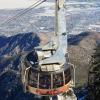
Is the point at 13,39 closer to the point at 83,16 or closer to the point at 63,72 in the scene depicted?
the point at 63,72

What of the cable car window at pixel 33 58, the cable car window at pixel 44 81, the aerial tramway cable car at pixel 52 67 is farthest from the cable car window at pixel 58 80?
the cable car window at pixel 33 58

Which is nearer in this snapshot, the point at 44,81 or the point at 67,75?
the point at 44,81

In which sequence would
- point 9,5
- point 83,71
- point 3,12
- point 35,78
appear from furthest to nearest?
point 9,5 → point 3,12 → point 83,71 → point 35,78

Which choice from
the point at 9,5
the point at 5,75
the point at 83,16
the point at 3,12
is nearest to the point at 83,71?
the point at 5,75

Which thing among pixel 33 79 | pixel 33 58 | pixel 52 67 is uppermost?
pixel 33 58

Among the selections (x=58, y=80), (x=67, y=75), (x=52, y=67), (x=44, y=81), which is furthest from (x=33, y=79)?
(x=67, y=75)

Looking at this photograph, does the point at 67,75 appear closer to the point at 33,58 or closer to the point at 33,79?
Answer: the point at 33,79

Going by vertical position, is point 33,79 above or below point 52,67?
below

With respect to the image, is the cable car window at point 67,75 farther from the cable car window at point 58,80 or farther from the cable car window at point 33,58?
the cable car window at point 33,58
